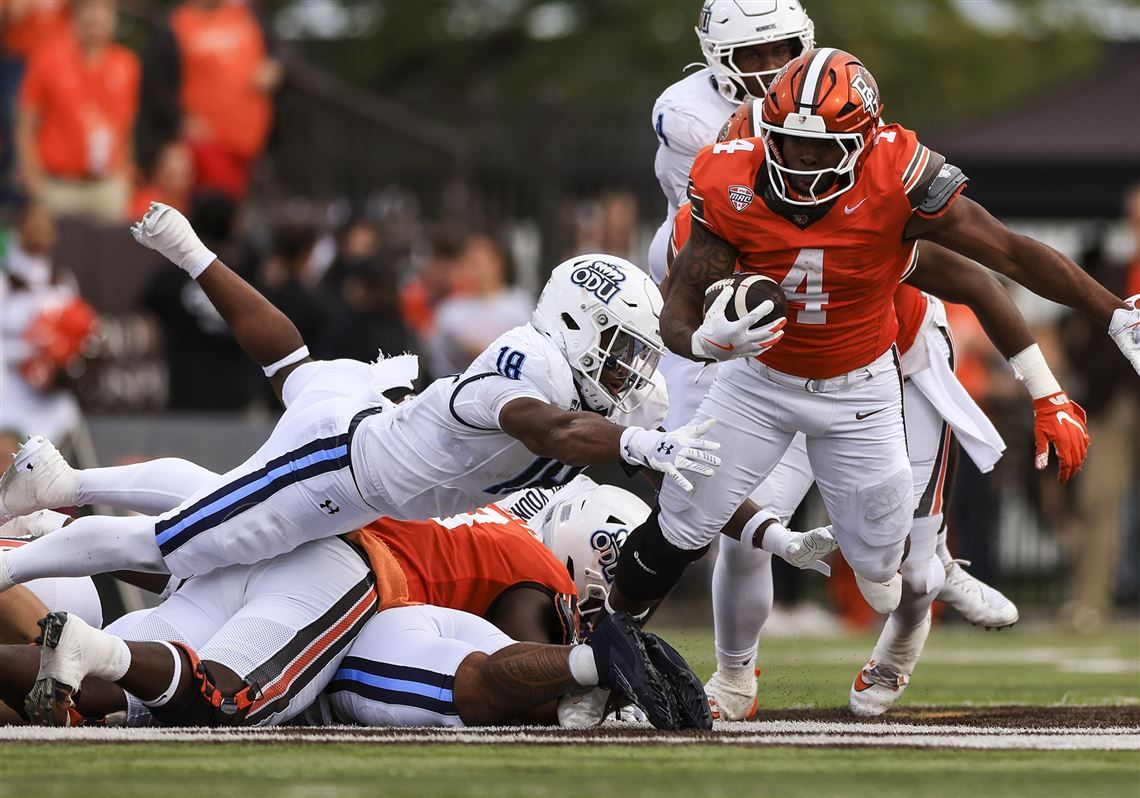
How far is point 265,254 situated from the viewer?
39.4 ft

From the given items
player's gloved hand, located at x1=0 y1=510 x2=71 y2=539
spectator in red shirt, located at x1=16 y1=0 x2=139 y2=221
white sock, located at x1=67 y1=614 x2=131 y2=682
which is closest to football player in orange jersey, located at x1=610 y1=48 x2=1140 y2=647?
white sock, located at x1=67 y1=614 x2=131 y2=682

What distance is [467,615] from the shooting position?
6.12 metres

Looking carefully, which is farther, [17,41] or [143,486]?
[17,41]

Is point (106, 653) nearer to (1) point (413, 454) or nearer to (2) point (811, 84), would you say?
(1) point (413, 454)

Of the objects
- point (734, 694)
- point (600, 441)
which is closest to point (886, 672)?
point (734, 694)

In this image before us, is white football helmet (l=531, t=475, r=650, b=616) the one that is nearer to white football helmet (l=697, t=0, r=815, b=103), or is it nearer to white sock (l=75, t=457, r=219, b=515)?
white sock (l=75, t=457, r=219, b=515)

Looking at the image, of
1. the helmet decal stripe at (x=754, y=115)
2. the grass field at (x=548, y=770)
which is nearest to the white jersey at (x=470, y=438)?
the helmet decal stripe at (x=754, y=115)

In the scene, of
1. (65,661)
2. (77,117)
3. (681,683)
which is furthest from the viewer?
(77,117)

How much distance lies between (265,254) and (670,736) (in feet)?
23.5

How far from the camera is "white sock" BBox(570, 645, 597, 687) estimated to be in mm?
5563

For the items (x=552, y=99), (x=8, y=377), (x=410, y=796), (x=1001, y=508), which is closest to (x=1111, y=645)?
(x=1001, y=508)

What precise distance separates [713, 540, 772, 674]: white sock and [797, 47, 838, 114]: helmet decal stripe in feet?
5.30

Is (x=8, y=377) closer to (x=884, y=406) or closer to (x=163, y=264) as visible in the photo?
(x=163, y=264)

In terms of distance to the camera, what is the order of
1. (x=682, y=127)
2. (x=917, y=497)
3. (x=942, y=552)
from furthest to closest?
(x=942, y=552), (x=682, y=127), (x=917, y=497)
